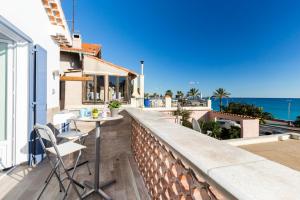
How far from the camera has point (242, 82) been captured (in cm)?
5097

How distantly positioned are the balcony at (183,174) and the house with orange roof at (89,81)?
626cm

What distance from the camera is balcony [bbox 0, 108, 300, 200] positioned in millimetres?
692

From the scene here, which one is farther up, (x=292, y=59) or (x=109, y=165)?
(x=292, y=59)

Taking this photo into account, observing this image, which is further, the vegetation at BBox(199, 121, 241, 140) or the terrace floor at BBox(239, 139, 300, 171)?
the vegetation at BBox(199, 121, 241, 140)

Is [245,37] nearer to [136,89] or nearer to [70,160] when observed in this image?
[136,89]

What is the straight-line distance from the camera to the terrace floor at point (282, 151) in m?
4.91

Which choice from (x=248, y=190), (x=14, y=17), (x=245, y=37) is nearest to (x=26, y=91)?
(x=14, y=17)

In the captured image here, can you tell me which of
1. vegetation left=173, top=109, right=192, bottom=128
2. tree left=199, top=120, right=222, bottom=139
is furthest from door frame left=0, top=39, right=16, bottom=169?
tree left=199, top=120, right=222, bottom=139

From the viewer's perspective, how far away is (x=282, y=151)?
5676 millimetres

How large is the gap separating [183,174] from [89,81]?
10.1 metres

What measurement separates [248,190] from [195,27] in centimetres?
3106

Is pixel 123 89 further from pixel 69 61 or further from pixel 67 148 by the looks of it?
pixel 67 148

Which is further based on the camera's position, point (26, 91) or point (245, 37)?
point (245, 37)

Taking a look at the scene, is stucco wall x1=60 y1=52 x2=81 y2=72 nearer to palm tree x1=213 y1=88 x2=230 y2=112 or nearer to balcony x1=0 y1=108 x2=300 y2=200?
balcony x1=0 y1=108 x2=300 y2=200
